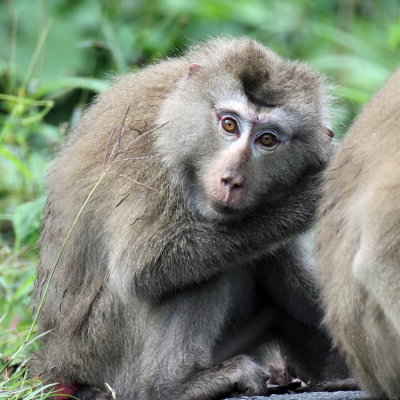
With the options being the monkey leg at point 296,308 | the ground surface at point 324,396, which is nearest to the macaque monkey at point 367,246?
the ground surface at point 324,396

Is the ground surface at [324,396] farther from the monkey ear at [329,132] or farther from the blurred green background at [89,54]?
the blurred green background at [89,54]

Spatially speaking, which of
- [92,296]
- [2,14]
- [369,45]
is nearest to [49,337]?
[92,296]

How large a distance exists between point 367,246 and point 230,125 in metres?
1.58

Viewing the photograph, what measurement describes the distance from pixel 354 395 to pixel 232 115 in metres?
1.61

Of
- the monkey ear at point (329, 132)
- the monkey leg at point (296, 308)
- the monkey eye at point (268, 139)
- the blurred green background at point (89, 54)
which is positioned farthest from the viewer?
the blurred green background at point (89, 54)

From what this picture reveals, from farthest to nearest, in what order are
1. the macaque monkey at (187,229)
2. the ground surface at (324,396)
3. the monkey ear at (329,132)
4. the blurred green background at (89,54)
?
1. the blurred green background at (89,54)
2. the monkey ear at (329,132)
3. the macaque monkey at (187,229)
4. the ground surface at (324,396)

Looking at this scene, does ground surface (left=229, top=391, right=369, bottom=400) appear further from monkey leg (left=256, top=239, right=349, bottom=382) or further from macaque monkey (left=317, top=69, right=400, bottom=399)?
monkey leg (left=256, top=239, right=349, bottom=382)

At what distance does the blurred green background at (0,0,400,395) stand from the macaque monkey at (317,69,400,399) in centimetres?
143

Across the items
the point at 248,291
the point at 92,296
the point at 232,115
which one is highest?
the point at 232,115

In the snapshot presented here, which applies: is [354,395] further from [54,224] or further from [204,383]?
[54,224]

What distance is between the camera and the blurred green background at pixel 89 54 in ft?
23.9

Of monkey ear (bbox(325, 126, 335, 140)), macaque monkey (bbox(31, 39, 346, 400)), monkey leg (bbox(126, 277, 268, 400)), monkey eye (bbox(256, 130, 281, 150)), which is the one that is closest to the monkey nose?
macaque monkey (bbox(31, 39, 346, 400))

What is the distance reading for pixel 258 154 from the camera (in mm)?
5566

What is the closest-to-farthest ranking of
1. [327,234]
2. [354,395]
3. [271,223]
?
[327,234] → [354,395] → [271,223]
